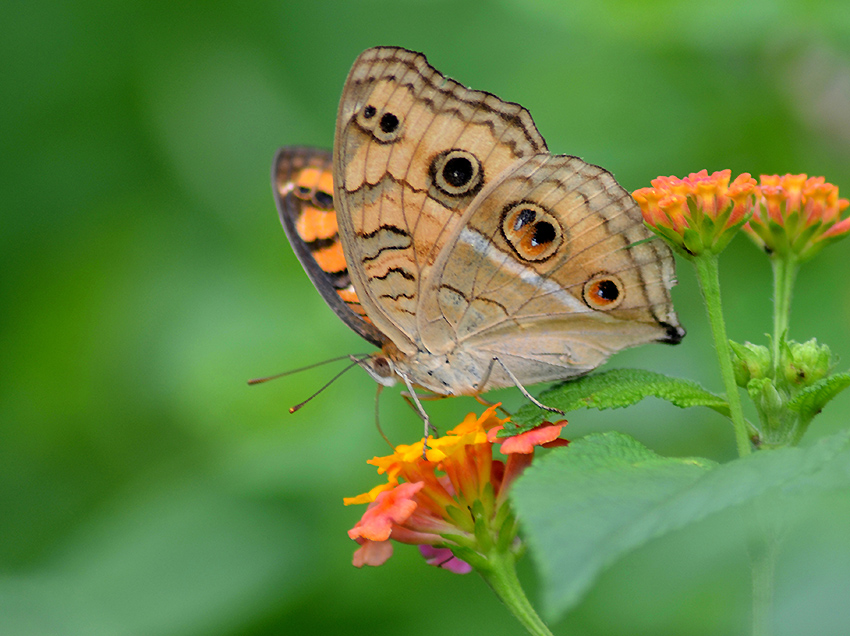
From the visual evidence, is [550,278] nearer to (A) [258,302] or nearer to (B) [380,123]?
(B) [380,123]

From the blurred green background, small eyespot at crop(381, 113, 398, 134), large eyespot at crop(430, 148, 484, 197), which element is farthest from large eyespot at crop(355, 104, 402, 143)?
the blurred green background

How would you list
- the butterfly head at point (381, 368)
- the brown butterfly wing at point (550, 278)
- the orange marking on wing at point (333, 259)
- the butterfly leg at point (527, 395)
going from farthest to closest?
the orange marking on wing at point (333, 259), the butterfly head at point (381, 368), the brown butterfly wing at point (550, 278), the butterfly leg at point (527, 395)

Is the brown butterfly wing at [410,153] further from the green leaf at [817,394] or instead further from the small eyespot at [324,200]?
the green leaf at [817,394]

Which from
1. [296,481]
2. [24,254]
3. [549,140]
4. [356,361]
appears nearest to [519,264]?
[356,361]

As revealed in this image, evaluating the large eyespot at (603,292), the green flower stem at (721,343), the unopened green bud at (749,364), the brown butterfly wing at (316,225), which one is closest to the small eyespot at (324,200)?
the brown butterfly wing at (316,225)

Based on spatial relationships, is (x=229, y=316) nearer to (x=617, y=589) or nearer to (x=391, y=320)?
(x=391, y=320)

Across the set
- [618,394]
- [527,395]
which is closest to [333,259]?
[527,395]
